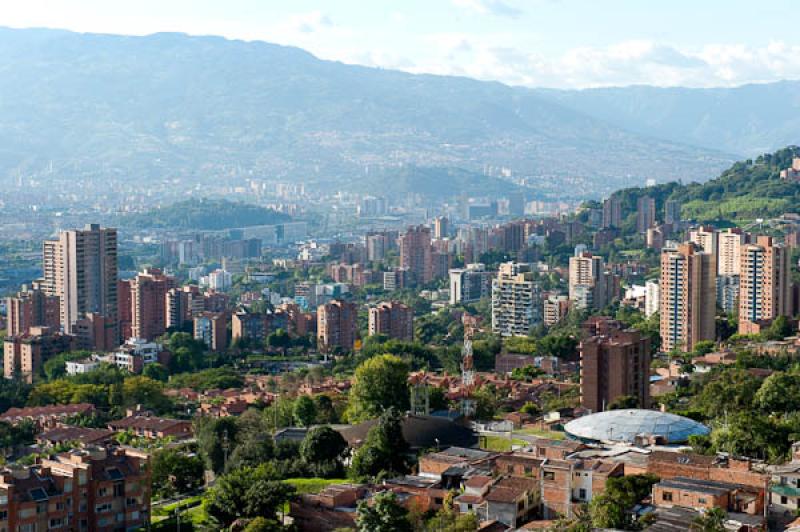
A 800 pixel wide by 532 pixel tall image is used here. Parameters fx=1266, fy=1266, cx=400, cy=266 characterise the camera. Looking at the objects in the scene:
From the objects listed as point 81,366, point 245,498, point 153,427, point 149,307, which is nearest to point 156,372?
point 81,366

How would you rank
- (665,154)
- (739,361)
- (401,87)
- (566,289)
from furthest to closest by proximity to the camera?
(401,87) < (665,154) < (566,289) < (739,361)

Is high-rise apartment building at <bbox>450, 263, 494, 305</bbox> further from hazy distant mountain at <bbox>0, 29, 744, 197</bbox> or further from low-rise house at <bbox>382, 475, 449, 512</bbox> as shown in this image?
hazy distant mountain at <bbox>0, 29, 744, 197</bbox>

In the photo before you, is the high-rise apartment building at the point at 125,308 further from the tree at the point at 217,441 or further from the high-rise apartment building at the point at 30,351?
the tree at the point at 217,441

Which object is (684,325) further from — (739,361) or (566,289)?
(566,289)

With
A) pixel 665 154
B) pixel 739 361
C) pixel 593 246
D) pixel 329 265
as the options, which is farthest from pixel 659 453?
pixel 665 154

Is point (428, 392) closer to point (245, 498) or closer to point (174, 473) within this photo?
point (174, 473)

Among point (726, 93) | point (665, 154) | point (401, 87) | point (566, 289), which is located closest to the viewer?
point (566, 289)

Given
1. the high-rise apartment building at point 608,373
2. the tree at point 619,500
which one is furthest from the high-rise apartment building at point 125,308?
the tree at point 619,500
